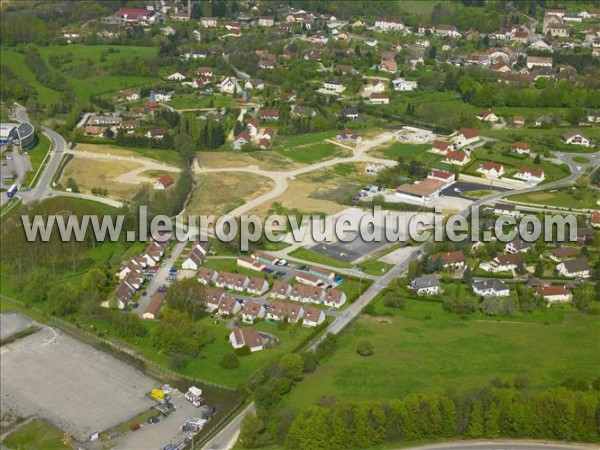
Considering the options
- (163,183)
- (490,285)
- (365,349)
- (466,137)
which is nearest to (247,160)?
(163,183)

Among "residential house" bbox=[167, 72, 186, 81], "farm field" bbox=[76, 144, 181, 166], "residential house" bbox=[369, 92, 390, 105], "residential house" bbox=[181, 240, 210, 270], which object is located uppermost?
"residential house" bbox=[167, 72, 186, 81]

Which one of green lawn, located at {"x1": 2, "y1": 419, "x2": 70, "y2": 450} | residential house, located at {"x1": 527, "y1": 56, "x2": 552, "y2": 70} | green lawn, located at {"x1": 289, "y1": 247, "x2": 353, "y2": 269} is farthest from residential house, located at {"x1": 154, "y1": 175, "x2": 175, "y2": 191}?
residential house, located at {"x1": 527, "y1": 56, "x2": 552, "y2": 70}

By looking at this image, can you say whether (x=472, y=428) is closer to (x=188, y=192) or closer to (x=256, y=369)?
(x=256, y=369)

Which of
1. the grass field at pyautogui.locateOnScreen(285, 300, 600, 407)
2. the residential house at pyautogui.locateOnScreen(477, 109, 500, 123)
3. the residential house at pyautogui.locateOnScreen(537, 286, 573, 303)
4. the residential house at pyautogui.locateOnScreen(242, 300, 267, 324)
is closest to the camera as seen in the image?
the grass field at pyautogui.locateOnScreen(285, 300, 600, 407)

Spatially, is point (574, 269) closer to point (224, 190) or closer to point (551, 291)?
point (551, 291)

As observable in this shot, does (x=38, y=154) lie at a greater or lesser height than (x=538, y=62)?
lesser

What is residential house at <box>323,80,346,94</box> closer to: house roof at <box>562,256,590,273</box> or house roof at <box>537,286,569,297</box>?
house roof at <box>562,256,590,273</box>

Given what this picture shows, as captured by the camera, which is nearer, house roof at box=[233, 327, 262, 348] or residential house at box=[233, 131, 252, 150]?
house roof at box=[233, 327, 262, 348]
